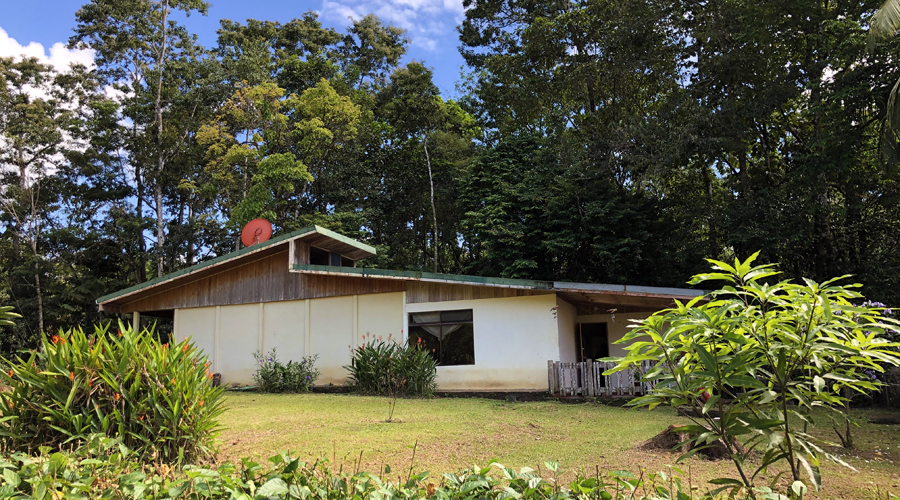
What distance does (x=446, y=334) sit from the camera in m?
14.1

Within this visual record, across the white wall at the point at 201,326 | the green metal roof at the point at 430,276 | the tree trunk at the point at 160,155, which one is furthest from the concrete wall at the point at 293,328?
the tree trunk at the point at 160,155

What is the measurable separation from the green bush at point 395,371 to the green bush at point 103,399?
7.69 m

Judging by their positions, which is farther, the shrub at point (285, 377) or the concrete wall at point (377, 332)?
the shrub at point (285, 377)

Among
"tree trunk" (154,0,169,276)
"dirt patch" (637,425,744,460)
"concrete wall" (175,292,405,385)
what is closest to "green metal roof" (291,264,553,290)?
"concrete wall" (175,292,405,385)

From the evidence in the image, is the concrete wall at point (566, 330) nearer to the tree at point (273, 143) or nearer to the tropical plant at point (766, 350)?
the tropical plant at point (766, 350)

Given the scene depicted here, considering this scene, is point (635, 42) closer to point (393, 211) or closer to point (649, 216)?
point (649, 216)

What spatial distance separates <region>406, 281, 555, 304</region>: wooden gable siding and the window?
1.21 ft

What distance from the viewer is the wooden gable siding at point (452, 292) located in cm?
1353

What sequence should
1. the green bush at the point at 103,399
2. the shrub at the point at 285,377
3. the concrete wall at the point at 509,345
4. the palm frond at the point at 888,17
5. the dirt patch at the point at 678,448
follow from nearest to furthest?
the green bush at the point at 103,399 → the dirt patch at the point at 678,448 → the palm frond at the point at 888,17 → the concrete wall at the point at 509,345 → the shrub at the point at 285,377

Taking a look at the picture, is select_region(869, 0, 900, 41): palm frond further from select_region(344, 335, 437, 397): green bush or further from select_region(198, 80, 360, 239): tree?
select_region(198, 80, 360, 239): tree

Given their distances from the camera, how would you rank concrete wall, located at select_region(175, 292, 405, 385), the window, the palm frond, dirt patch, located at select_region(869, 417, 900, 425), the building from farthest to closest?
concrete wall, located at select_region(175, 292, 405, 385) < the window < the building < the palm frond < dirt patch, located at select_region(869, 417, 900, 425)

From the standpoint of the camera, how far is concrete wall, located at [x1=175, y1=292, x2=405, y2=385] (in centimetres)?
1477

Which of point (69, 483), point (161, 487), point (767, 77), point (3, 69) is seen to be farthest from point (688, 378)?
point (3, 69)

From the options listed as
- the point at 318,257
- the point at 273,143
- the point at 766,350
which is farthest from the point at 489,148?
the point at 766,350
